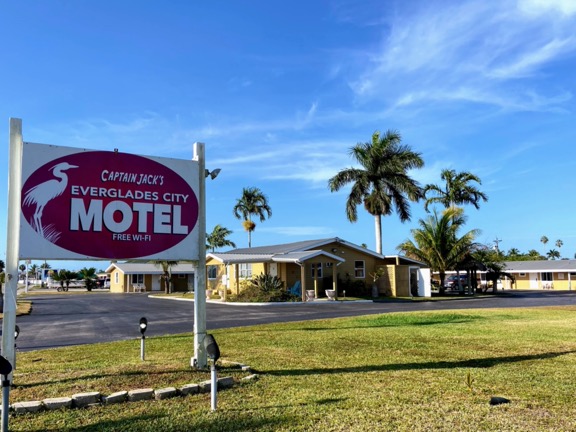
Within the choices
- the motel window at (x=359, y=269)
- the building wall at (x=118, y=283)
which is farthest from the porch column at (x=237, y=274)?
the building wall at (x=118, y=283)

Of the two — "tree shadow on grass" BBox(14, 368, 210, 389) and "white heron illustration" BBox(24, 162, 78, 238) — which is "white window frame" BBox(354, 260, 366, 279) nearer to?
"tree shadow on grass" BBox(14, 368, 210, 389)

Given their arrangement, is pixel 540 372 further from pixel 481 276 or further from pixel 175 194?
pixel 481 276

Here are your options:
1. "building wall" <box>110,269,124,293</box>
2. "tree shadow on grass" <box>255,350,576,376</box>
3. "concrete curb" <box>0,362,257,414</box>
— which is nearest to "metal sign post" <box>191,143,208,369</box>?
"tree shadow on grass" <box>255,350,576,376</box>

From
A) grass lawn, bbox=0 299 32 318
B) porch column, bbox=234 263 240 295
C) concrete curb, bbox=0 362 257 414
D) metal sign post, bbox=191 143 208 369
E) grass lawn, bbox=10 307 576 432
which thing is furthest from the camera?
porch column, bbox=234 263 240 295

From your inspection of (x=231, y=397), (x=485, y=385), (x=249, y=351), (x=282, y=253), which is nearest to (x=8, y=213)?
(x=231, y=397)

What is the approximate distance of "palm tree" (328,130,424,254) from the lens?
36438mm

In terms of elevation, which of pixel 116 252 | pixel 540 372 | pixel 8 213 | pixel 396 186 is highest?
pixel 396 186

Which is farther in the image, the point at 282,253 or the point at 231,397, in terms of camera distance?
the point at 282,253

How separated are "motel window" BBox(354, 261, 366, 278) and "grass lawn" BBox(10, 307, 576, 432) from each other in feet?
70.3

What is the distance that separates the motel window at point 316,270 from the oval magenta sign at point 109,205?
2283cm

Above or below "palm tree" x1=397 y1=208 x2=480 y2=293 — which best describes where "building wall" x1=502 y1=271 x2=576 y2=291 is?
below

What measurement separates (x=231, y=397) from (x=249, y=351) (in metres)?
3.57

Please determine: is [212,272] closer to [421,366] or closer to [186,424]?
[421,366]

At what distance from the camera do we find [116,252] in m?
7.78
